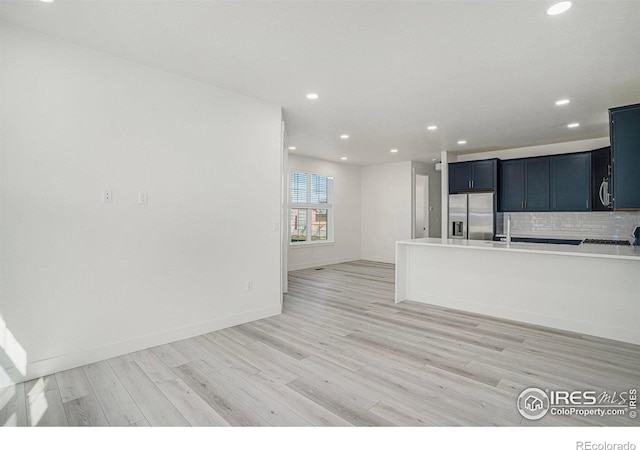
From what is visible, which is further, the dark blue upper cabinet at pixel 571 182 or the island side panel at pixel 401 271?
the dark blue upper cabinet at pixel 571 182

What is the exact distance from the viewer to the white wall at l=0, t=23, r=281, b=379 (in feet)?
8.18

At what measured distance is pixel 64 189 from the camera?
2.67 metres

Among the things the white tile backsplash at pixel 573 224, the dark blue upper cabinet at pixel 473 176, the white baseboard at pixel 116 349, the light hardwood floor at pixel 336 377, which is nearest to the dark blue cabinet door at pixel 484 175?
the dark blue upper cabinet at pixel 473 176

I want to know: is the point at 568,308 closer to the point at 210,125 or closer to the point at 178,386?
the point at 178,386

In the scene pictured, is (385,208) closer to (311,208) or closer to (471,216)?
(311,208)

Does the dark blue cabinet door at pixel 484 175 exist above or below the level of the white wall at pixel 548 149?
below

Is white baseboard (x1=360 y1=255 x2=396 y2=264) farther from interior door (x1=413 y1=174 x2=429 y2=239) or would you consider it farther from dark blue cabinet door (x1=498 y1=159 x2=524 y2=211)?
dark blue cabinet door (x1=498 y1=159 x2=524 y2=211)

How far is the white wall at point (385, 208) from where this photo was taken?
8391mm

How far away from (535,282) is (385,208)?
513 centimetres

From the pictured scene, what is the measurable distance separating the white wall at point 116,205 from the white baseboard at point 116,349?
11mm

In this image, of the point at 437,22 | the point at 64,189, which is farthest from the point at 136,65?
the point at 437,22

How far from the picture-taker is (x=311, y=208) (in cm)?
808

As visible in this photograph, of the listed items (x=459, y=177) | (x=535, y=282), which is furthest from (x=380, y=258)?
(x=535, y=282)

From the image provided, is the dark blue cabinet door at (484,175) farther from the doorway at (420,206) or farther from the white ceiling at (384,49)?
the white ceiling at (384,49)
